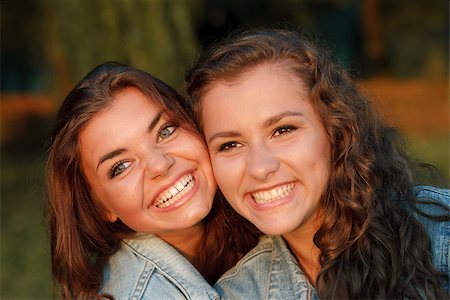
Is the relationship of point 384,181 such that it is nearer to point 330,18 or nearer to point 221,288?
point 221,288

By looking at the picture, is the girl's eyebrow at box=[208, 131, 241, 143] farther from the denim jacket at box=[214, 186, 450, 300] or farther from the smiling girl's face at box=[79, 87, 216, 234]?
the denim jacket at box=[214, 186, 450, 300]

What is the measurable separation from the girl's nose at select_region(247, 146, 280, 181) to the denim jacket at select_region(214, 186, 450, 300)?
0.52 metres

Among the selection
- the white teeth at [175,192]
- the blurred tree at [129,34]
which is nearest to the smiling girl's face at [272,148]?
the white teeth at [175,192]

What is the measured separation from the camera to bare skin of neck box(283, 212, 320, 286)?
2600mm

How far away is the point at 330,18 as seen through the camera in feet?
47.9

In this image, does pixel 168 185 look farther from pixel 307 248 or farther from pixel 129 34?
pixel 129 34

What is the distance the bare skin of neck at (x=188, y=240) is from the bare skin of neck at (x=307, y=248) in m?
0.46

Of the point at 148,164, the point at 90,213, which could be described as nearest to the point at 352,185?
the point at 148,164

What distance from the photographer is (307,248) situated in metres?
2.66

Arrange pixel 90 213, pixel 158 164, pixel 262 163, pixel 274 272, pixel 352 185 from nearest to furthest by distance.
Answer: pixel 262 163 → pixel 352 185 → pixel 158 164 → pixel 274 272 → pixel 90 213

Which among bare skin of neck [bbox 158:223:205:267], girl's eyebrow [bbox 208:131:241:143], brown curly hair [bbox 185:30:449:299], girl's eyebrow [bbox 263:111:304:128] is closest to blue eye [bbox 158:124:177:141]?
brown curly hair [bbox 185:30:449:299]

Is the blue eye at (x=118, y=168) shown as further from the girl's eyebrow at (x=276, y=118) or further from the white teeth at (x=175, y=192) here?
the girl's eyebrow at (x=276, y=118)

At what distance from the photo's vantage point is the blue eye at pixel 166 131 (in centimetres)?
273

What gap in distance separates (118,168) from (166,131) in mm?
247
